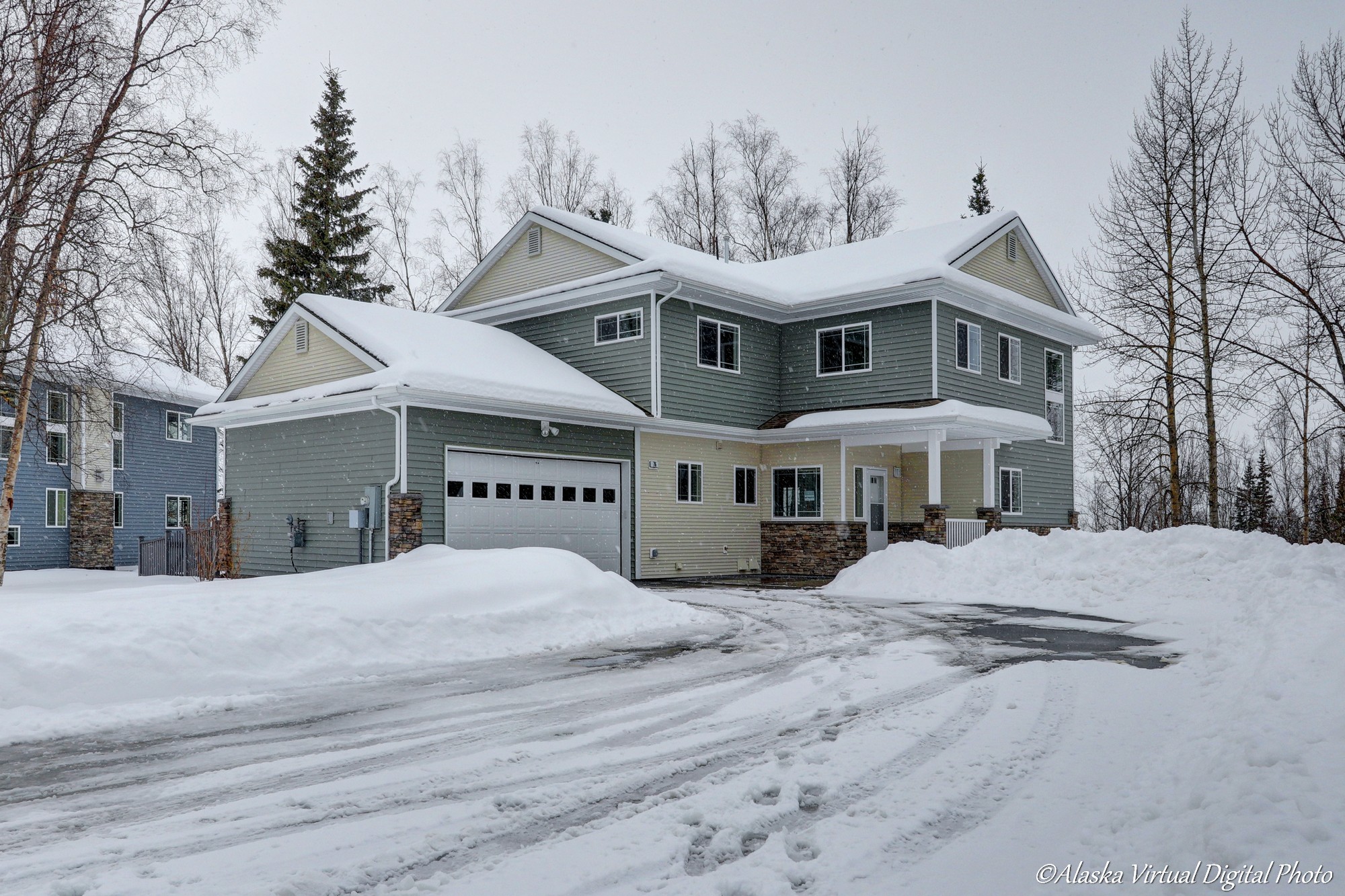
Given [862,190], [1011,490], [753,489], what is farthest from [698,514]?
[862,190]

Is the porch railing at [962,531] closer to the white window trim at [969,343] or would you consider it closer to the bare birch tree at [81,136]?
the white window trim at [969,343]

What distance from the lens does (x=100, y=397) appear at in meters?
30.7

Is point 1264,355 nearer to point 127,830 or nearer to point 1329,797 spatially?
point 1329,797

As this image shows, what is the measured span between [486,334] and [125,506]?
58.7 feet

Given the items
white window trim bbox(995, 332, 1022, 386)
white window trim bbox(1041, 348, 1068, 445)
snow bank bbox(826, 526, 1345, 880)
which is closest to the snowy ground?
snow bank bbox(826, 526, 1345, 880)

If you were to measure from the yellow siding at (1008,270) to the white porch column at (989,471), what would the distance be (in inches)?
164

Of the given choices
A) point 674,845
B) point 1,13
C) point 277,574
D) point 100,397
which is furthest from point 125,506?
point 674,845

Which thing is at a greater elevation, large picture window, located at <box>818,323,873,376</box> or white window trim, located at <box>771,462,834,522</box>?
large picture window, located at <box>818,323,873,376</box>

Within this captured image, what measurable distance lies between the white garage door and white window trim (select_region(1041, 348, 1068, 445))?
12170 mm

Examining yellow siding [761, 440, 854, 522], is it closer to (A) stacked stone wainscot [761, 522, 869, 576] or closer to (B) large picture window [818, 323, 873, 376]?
(A) stacked stone wainscot [761, 522, 869, 576]

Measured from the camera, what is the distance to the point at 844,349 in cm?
2298

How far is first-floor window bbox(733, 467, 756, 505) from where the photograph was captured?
22.9m

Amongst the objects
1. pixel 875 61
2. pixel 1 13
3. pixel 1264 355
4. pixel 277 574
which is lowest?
pixel 277 574

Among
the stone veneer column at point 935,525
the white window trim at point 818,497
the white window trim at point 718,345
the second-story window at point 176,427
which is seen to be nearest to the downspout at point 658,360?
the white window trim at point 718,345
